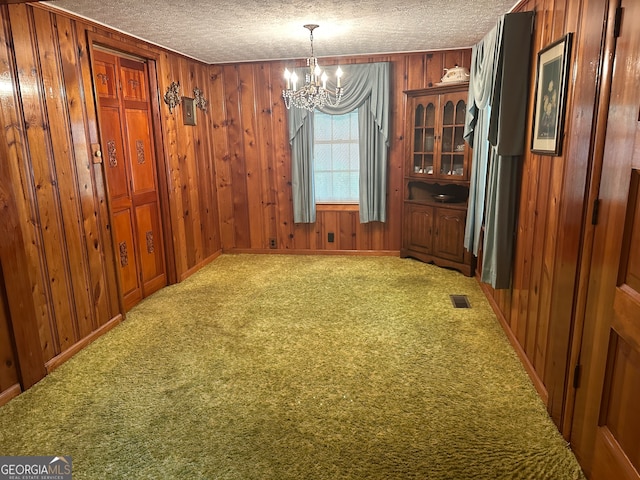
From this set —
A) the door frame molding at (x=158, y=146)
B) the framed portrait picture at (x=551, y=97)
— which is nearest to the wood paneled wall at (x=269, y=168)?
the door frame molding at (x=158, y=146)

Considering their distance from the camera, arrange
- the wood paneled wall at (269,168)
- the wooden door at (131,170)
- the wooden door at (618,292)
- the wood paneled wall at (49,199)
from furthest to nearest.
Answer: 1. the wood paneled wall at (269,168)
2. the wooden door at (131,170)
3. the wood paneled wall at (49,199)
4. the wooden door at (618,292)

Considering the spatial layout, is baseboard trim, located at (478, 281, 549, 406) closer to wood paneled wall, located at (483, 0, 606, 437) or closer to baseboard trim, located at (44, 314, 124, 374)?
wood paneled wall, located at (483, 0, 606, 437)

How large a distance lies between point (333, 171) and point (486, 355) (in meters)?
3.06

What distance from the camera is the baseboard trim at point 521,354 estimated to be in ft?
7.61

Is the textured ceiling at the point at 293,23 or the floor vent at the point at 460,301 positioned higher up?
the textured ceiling at the point at 293,23

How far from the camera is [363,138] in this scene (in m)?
4.89

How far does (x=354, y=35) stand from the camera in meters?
A: 3.84

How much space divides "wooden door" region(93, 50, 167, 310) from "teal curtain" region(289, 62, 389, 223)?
1.67 metres

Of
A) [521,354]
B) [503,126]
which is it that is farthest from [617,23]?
[521,354]

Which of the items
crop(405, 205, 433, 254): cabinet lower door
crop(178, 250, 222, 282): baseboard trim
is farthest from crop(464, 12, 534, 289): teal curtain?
crop(178, 250, 222, 282): baseboard trim

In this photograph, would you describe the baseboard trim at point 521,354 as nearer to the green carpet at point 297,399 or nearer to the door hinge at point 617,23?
the green carpet at point 297,399

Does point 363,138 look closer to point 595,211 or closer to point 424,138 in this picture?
point 424,138

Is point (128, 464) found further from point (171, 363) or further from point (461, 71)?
point (461, 71)

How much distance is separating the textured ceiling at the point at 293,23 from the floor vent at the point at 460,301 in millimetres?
2303
